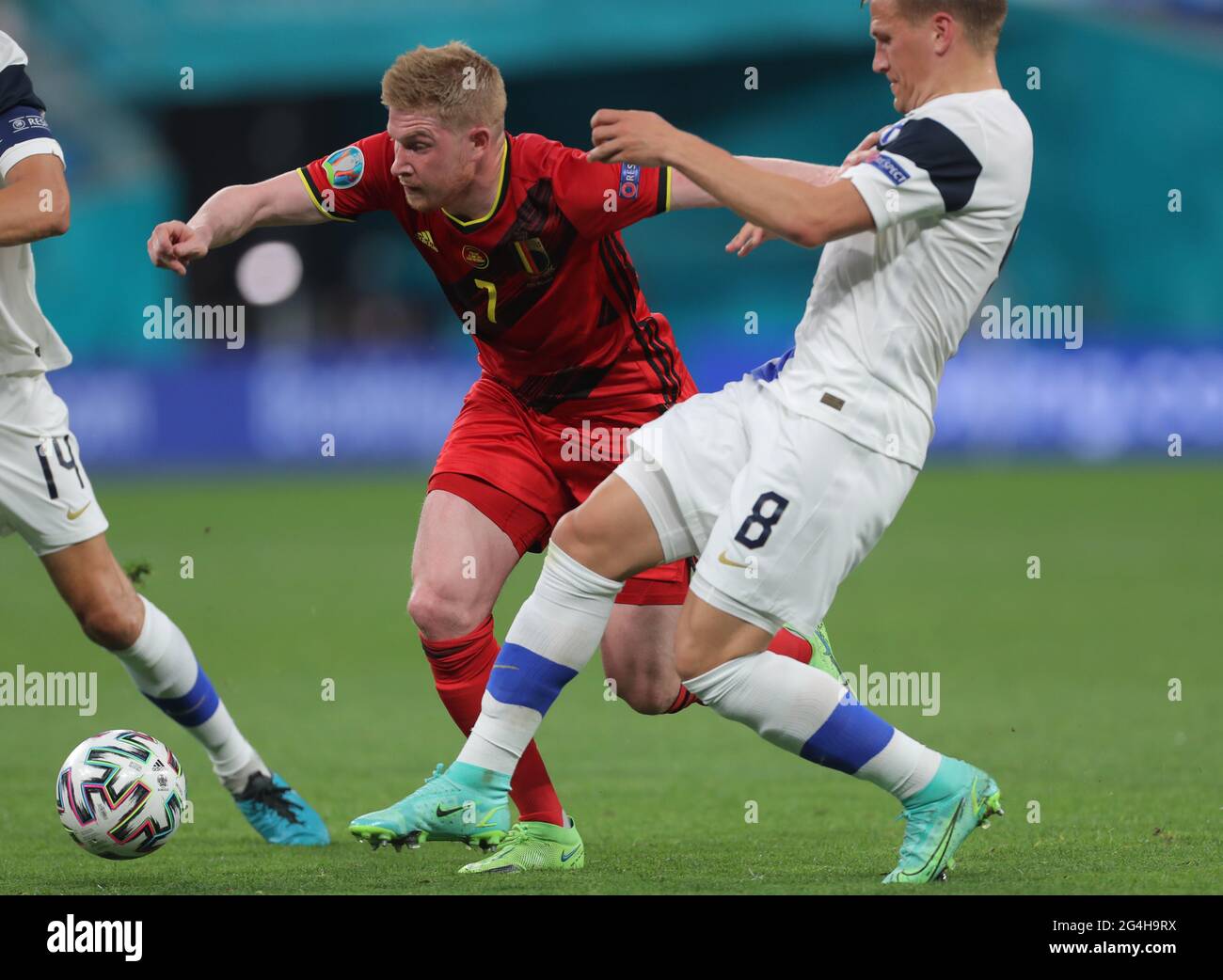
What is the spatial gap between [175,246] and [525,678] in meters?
1.48

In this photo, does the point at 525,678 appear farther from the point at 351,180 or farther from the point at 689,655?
the point at 351,180

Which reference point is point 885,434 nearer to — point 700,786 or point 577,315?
point 577,315

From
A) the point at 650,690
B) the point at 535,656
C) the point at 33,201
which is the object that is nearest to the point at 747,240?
the point at 535,656

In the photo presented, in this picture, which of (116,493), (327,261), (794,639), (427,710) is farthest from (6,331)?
(327,261)

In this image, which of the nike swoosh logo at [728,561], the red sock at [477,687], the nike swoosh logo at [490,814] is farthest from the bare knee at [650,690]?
the nike swoosh logo at [728,561]

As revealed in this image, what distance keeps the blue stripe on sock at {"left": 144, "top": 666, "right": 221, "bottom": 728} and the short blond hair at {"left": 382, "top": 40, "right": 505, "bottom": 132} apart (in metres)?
1.88

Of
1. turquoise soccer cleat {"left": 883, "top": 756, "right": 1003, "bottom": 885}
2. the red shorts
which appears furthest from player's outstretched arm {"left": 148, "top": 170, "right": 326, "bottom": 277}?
turquoise soccer cleat {"left": 883, "top": 756, "right": 1003, "bottom": 885}

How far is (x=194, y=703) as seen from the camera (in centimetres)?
564

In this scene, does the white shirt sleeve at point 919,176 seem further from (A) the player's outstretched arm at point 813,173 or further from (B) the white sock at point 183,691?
(B) the white sock at point 183,691

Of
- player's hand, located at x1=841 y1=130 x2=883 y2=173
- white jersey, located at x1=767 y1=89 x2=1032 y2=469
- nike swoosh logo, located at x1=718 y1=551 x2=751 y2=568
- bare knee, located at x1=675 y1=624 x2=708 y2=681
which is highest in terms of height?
player's hand, located at x1=841 y1=130 x2=883 y2=173

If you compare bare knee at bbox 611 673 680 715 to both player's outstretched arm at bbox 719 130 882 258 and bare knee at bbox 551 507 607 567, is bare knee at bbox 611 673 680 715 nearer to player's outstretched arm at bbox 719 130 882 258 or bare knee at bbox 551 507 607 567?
bare knee at bbox 551 507 607 567

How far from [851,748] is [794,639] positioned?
0.99 m

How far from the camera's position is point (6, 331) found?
538cm

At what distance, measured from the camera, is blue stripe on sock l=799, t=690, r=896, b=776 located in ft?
15.2
